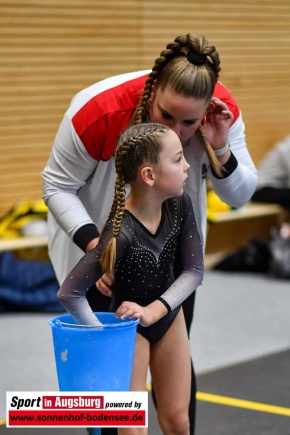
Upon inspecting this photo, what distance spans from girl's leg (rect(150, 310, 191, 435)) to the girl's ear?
51cm

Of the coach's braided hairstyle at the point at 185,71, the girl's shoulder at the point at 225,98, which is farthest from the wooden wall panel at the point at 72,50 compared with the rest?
the coach's braided hairstyle at the point at 185,71

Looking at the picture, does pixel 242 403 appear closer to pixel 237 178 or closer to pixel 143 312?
pixel 237 178

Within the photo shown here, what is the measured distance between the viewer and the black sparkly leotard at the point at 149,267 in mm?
2771

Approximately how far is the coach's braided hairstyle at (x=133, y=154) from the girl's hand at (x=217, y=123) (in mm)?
327

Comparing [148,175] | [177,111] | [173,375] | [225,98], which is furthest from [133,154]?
[173,375]

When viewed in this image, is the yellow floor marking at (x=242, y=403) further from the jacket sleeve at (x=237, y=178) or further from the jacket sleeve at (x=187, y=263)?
the jacket sleeve at (x=187, y=263)

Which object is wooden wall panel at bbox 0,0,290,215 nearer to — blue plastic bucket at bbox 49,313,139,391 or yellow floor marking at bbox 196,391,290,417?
yellow floor marking at bbox 196,391,290,417

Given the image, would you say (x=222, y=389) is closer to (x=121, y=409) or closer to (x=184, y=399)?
(x=184, y=399)

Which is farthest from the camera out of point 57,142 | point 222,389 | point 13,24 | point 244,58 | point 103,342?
point 244,58

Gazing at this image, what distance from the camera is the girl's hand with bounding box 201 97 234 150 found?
313 centimetres

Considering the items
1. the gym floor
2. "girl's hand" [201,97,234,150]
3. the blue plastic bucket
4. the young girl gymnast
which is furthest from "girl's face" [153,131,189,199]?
the gym floor

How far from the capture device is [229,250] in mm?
8422

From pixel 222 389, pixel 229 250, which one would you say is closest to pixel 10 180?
pixel 229 250

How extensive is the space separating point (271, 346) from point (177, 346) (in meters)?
2.63
